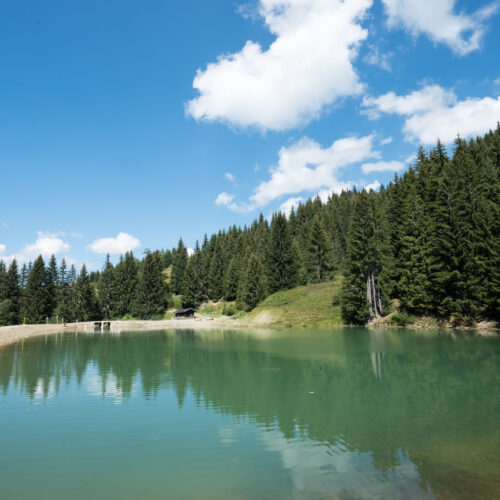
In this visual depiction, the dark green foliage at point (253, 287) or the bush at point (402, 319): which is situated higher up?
the dark green foliage at point (253, 287)

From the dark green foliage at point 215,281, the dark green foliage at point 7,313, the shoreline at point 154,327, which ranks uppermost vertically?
the dark green foliage at point 215,281

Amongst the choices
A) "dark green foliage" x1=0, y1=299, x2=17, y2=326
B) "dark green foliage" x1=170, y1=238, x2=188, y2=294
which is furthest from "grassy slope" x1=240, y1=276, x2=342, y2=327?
"dark green foliage" x1=0, y1=299, x2=17, y2=326

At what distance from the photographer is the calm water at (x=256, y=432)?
7.05 m

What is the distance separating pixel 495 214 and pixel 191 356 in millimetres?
39507

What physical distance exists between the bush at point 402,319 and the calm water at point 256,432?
94.7ft

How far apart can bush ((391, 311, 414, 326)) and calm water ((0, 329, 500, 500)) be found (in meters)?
28.9

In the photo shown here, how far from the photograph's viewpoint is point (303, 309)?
6138cm

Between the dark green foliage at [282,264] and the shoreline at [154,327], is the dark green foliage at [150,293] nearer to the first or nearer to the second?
the shoreline at [154,327]

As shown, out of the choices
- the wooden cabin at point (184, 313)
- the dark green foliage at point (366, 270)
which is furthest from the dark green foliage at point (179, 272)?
the dark green foliage at point (366, 270)

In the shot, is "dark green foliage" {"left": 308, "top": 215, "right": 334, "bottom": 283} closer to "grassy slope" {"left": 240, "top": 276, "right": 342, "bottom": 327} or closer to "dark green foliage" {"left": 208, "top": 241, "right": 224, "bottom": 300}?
"grassy slope" {"left": 240, "top": 276, "right": 342, "bottom": 327}

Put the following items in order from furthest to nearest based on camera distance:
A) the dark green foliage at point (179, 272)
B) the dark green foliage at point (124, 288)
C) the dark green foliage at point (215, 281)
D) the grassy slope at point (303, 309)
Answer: the dark green foliage at point (179, 272) < the dark green foliage at point (215, 281) < the dark green foliage at point (124, 288) < the grassy slope at point (303, 309)

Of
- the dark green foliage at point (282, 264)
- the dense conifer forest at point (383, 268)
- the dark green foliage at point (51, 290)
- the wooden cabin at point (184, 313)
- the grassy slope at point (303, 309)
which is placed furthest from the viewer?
the wooden cabin at point (184, 313)

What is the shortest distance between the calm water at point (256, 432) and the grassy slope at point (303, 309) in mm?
36377

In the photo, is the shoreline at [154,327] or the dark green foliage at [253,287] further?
the dark green foliage at [253,287]
